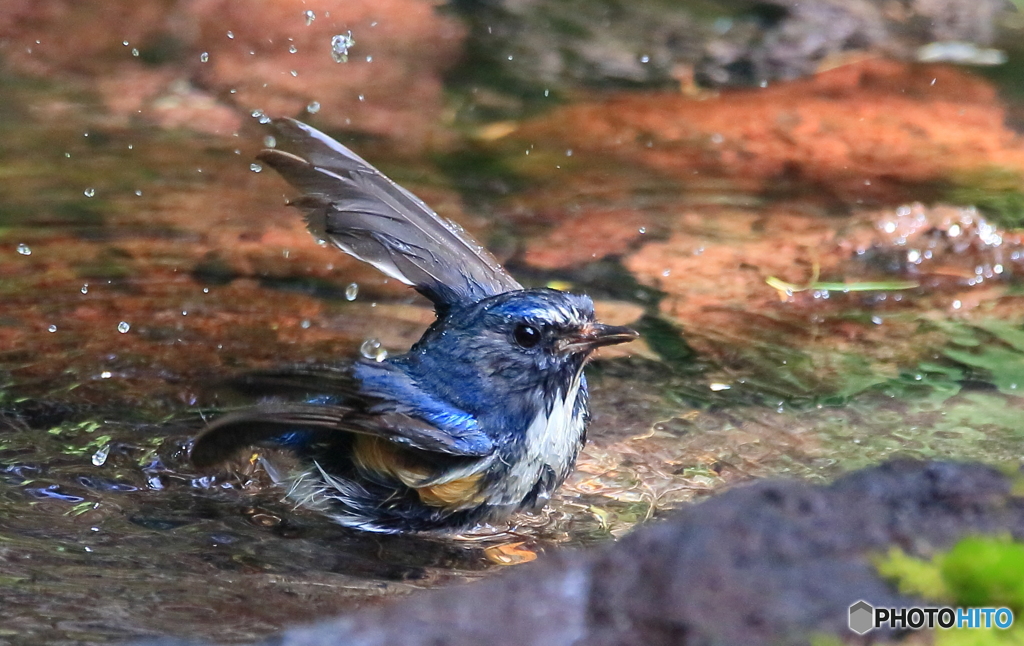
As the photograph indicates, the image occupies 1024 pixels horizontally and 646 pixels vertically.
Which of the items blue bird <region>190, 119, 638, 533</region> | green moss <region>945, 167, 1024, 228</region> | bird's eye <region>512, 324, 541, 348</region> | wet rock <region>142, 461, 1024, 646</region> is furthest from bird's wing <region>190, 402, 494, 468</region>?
green moss <region>945, 167, 1024, 228</region>

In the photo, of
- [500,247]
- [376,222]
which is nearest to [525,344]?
[376,222]

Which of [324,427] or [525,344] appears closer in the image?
[324,427]

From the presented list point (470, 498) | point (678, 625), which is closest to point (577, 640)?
point (678, 625)

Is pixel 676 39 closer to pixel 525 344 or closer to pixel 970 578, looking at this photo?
pixel 525 344

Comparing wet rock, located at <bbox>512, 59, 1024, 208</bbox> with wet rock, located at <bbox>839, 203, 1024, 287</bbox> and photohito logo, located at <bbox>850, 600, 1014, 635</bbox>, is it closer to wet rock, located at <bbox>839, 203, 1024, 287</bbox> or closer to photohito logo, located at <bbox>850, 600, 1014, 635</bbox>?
wet rock, located at <bbox>839, 203, 1024, 287</bbox>

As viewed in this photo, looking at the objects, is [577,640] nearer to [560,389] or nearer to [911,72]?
[560,389]

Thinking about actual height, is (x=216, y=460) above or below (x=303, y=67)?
below
